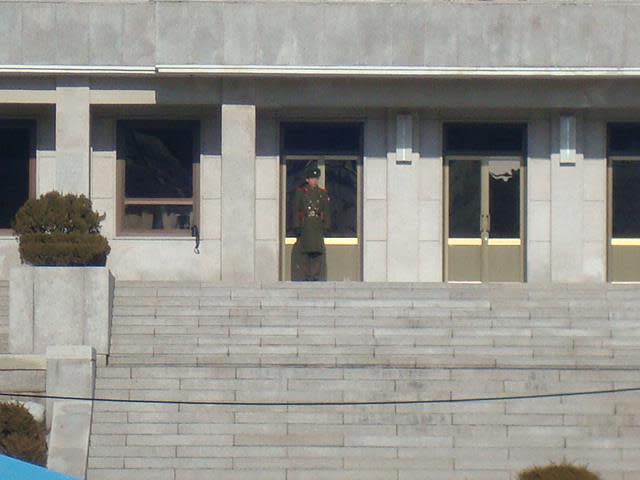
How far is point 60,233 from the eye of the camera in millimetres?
20016

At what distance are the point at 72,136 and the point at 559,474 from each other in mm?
11871

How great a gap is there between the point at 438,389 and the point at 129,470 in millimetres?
3675

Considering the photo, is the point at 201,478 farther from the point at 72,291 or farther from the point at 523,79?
the point at 523,79

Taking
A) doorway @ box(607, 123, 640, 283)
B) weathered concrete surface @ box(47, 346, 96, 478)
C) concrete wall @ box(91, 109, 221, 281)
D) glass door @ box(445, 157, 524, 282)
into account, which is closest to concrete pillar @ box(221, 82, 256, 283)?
concrete wall @ box(91, 109, 221, 281)

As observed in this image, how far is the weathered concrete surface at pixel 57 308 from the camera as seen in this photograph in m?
18.8

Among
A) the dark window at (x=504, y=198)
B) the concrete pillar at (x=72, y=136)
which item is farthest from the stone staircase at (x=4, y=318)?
→ the dark window at (x=504, y=198)

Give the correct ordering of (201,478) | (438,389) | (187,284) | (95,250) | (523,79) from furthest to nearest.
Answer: (523,79)
(187,284)
(95,250)
(438,389)
(201,478)

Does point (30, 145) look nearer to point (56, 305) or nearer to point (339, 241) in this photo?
point (339, 241)

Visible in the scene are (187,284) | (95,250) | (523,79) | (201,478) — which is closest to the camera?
(201,478)

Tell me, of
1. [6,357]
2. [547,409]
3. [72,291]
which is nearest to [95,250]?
[72,291]

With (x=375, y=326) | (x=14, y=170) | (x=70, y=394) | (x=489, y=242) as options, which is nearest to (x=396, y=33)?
(x=489, y=242)

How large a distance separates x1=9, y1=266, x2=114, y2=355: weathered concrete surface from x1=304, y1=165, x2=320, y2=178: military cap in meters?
5.60

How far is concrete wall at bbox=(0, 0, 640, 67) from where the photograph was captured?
23.4m

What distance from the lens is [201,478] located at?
55.2 feet
